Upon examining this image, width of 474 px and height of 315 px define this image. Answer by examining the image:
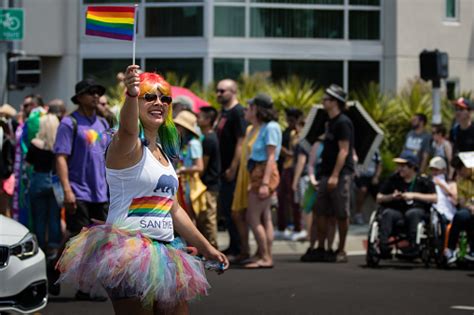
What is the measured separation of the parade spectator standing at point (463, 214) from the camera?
1426cm

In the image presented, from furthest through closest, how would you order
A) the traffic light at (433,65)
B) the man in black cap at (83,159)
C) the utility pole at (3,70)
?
the utility pole at (3,70) < the traffic light at (433,65) < the man in black cap at (83,159)

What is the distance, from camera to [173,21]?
25875 millimetres

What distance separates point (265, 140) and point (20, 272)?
197 inches

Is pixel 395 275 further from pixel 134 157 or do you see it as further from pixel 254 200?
pixel 134 157

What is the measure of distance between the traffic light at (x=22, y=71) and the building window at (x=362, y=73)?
28.1ft

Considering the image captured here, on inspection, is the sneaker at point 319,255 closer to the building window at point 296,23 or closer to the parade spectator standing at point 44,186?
the parade spectator standing at point 44,186

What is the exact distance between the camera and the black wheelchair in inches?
557

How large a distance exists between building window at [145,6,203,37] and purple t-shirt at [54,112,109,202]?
14.8 m

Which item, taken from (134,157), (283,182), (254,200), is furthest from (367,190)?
(134,157)

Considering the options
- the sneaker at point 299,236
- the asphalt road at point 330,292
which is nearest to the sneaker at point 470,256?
the asphalt road at point 330,292

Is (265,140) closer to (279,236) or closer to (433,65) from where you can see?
(279,236)

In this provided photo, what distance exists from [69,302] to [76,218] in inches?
29.7

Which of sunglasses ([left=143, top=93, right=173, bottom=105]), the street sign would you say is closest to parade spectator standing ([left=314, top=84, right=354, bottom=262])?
the street sign

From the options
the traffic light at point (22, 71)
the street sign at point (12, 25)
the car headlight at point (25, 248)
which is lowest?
the car headlight at point (25, 248)
